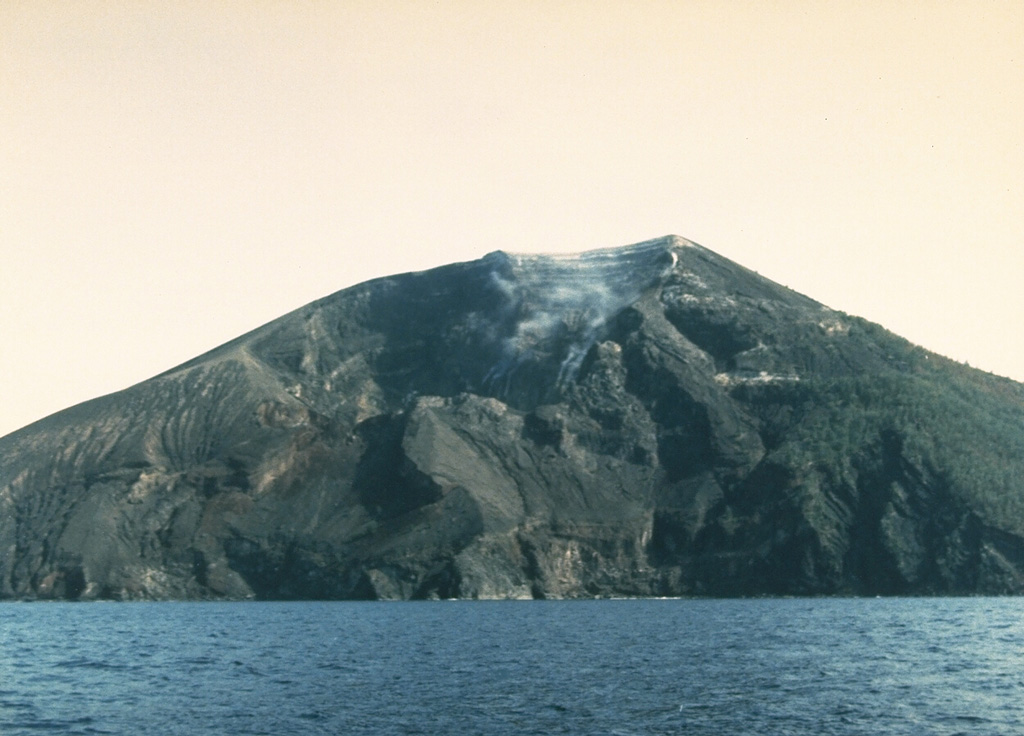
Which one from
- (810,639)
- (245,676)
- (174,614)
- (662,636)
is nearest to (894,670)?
(810,639)

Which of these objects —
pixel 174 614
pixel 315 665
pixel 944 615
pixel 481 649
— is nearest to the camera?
pixel 315 665

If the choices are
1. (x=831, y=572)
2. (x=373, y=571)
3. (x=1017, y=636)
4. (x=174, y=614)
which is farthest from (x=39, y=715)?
(x=831, y=572)

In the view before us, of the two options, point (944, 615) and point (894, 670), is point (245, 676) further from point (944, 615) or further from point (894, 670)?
point (944, 615)

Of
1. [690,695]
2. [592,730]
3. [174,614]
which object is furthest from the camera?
[174,614]

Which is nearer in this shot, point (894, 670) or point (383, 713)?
point (383, 713)

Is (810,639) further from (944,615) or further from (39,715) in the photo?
(39,715)

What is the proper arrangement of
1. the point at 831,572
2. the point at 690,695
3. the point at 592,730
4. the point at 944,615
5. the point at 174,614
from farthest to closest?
the point at 831,572 < the point at 174,614 < the point at 944,615 < the point at 690,695 < the point at 592,730
